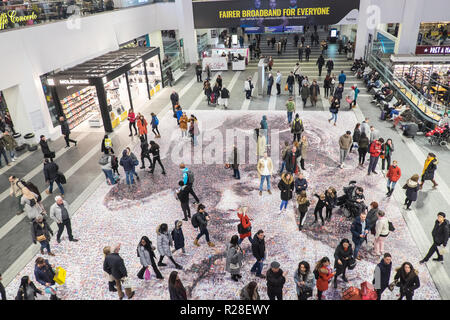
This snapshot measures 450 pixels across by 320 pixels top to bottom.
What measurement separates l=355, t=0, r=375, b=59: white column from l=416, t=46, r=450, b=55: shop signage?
411 centimetres

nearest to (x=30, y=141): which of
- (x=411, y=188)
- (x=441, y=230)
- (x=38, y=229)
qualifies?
(x=38, y=229)

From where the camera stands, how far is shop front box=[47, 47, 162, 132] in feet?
50.0

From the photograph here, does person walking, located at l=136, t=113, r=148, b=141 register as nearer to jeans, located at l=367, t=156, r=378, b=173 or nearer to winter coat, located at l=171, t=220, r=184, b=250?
winter coat, located at l=171, t=220, r=184, b=250

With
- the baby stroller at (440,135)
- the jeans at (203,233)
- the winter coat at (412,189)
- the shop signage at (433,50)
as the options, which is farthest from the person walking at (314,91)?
the jeans at (203,233)

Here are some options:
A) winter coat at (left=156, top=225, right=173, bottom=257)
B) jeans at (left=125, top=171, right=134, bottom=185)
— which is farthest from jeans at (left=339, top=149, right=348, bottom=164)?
jeans at (left=125, top=171, right=134, bottom=185)

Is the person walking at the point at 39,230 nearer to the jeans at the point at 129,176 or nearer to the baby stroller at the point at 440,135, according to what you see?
the jeans at the point at 129,176

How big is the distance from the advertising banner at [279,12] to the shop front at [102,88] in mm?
9015

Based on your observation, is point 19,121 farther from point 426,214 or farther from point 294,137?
point 426,214

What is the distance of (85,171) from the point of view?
1262cm

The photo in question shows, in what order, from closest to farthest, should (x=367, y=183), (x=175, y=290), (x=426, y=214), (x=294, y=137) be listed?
(x=175, y=290) → (x=426, y=214) → (x=367, y=183) → (x=294, y=137)

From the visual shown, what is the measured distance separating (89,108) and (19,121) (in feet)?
12.2

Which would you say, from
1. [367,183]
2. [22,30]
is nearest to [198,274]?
[367,183]

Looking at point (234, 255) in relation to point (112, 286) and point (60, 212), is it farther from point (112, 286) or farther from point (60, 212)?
point (60, 212)

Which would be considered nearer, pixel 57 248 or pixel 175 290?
pixel 175 290
